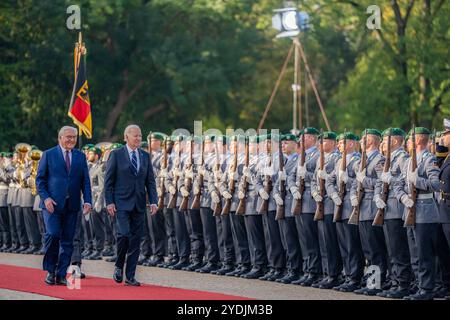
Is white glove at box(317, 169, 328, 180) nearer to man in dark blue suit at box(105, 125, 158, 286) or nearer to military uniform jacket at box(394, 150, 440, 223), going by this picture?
military uniform jacket at box(394, 150, 440, 223)

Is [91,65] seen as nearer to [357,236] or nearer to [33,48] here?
[33,48]

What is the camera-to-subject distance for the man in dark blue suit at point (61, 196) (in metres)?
16.1

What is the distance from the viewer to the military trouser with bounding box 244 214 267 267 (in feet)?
59.5

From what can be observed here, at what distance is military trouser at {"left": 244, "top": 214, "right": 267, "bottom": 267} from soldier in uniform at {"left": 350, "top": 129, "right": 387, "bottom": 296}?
2401mm

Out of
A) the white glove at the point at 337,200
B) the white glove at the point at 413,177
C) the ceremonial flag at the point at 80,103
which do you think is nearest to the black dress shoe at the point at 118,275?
the white glove at the point at 337,200

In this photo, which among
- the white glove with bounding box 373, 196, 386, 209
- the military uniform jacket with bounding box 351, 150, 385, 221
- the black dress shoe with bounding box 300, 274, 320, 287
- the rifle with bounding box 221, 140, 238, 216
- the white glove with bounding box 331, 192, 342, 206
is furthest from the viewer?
the rifle with bounding box 221, 140, 238, 216

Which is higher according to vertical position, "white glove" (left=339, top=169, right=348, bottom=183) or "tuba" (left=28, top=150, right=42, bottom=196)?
"white glove" (left=339, top=169, right=348, bottom=183)

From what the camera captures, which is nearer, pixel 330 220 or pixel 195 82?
pixel 330 220

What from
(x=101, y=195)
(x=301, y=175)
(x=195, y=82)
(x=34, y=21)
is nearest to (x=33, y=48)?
(x=34, y=21)

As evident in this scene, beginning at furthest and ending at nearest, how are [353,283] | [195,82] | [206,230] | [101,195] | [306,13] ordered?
1. [195,82]
2. [306,13]
3. [101,195]
4. [206,230]
5. [353,283]

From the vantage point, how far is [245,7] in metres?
43.6

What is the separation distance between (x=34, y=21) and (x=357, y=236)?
2878 cm

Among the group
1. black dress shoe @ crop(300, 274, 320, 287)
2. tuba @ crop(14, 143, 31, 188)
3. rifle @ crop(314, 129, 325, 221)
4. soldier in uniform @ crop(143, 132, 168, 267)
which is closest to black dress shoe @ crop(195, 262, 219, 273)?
soldier in uniform @ crop(143, 132, 168, 267)
